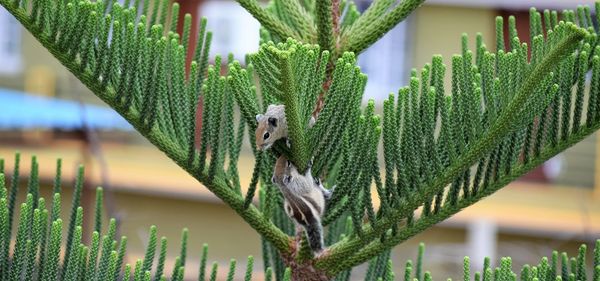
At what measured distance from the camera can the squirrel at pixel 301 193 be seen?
1496 millimetres

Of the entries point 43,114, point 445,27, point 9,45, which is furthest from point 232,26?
point 9,45

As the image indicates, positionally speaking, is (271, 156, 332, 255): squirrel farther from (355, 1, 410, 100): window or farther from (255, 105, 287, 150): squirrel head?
(355, 1, 410, 100): window

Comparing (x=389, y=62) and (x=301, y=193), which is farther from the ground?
(x=389, y=62)

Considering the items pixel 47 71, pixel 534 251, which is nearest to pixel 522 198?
pixel 534 251

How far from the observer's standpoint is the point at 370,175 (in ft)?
5.04

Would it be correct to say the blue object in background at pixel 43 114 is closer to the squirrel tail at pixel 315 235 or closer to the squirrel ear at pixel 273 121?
the squirrel tail at pixel 315 235

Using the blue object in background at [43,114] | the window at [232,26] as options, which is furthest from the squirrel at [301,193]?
the window at [232,26]

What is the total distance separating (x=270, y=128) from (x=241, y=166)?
8002 mm

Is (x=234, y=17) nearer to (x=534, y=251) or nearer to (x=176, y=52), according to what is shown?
(x=534, y=251)

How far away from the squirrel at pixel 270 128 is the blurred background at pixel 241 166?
5.03 metres

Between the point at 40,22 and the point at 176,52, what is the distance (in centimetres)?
24

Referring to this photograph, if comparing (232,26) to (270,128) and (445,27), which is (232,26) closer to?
(445,27)

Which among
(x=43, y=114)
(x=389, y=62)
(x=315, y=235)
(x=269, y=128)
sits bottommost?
(x=315, y=235)

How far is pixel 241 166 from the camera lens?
9414mm
